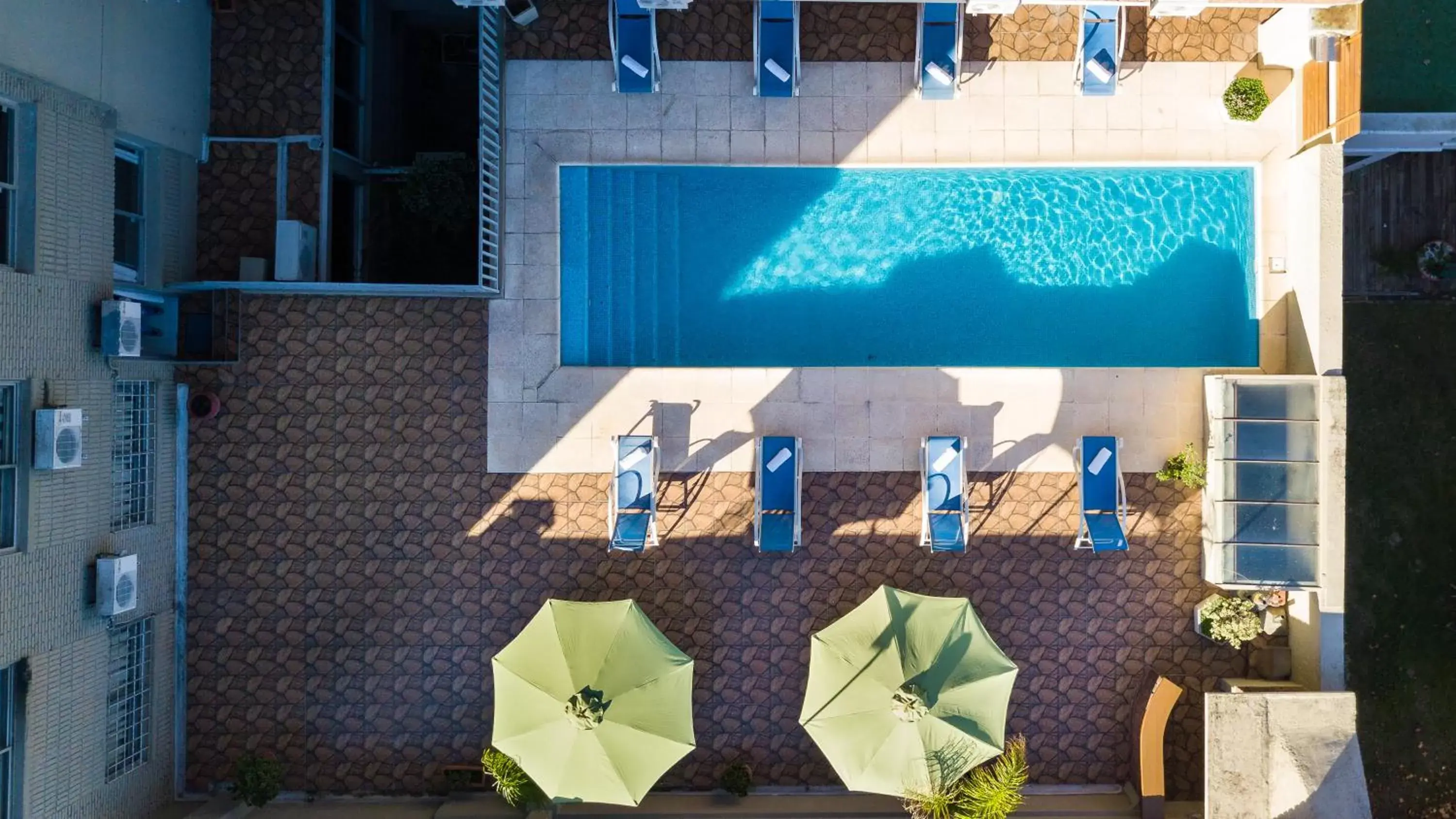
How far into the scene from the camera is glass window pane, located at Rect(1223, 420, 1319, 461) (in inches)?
389

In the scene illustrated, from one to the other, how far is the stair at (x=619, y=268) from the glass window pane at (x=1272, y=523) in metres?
7.39

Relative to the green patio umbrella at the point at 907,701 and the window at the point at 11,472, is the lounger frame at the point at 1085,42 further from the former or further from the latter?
the window at the point at 11,472

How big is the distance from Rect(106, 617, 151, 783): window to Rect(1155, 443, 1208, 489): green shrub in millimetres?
13038

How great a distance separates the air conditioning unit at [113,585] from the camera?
878cm

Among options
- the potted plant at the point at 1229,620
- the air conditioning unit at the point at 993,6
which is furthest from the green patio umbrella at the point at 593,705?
the air conditioning unit at the point at 993,6

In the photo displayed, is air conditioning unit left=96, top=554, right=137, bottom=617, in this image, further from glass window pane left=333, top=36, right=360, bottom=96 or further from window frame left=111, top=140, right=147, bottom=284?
glass window pane left=333, top=36, right=360, bottom=96

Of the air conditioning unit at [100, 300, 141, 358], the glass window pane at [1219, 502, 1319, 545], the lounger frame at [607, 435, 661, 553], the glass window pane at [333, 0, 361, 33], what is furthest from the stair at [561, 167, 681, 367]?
the glass window pane at [1219, 502, 1319, 545]

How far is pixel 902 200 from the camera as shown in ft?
35.2

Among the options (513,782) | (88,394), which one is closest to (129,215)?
(88,394)

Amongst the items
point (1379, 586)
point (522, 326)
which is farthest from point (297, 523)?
point (1379, 586)

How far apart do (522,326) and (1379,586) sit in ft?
41.2

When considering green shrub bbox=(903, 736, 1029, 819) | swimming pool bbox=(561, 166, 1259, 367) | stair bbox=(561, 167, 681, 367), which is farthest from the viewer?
swimming pool bbox=(561, 166, 1259, 367)

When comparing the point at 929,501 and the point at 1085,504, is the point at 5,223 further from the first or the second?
the point at 1085,504

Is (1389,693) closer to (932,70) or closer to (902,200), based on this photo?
(902,200)
